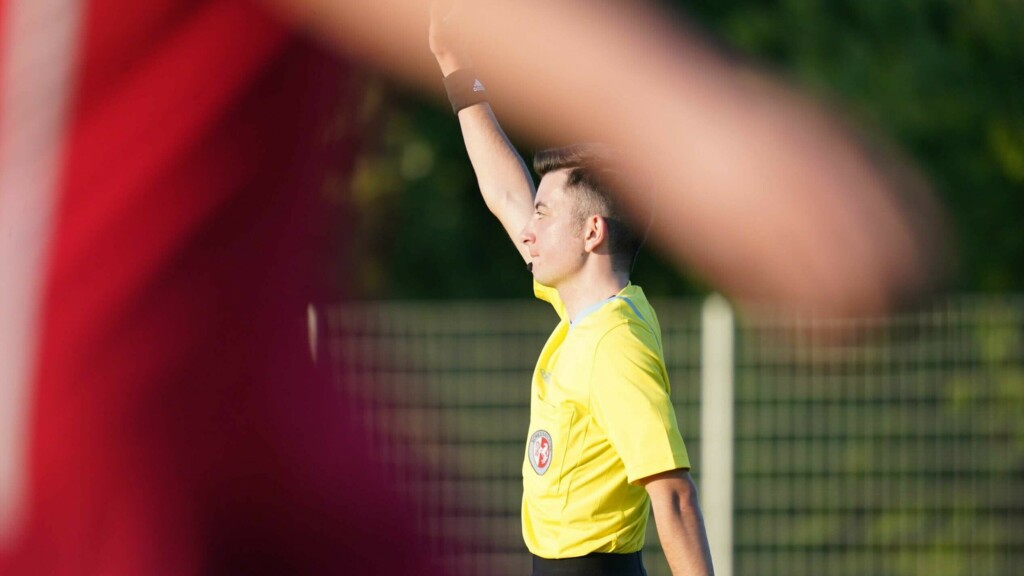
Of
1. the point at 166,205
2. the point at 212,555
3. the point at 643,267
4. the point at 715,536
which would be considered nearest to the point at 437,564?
the point at 212,555

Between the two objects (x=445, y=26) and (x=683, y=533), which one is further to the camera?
(x=683, y=533)

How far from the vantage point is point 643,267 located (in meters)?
7.87

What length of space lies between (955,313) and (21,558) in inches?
224

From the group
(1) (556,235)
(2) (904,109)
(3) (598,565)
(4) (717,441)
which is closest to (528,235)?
(1) (556,235)

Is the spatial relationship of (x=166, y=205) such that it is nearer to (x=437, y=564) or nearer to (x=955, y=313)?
(x=437, y=564)

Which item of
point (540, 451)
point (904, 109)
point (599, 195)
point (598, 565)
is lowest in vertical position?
point (598, 565)

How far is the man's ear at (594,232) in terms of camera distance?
7.41 feet

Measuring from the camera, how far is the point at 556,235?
226 centimetres

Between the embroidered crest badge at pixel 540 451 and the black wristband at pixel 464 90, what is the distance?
1.66ft

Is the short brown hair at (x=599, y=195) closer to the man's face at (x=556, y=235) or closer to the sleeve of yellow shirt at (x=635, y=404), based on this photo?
the man's face at (x=556, y=235)

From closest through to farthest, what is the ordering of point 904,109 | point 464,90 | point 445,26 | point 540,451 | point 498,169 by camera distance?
1. point 445,26
2. point 464,90
3. point 540,451
4. point 498,169
5. point 904,109

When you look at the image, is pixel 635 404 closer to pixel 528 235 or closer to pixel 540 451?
pixel 540 451

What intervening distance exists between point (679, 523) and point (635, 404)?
6.8 inches

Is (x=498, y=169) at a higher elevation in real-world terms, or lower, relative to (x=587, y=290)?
higher
